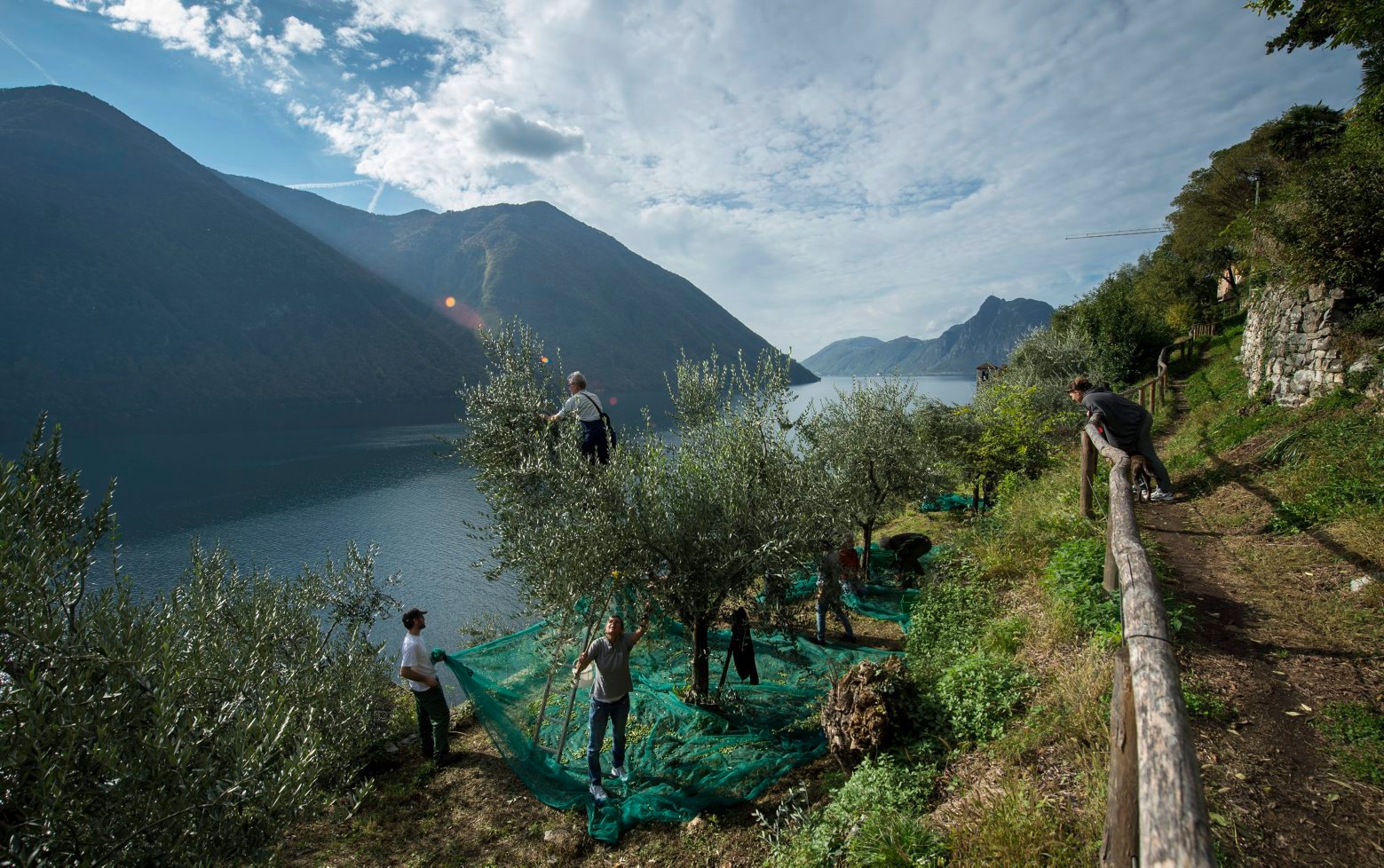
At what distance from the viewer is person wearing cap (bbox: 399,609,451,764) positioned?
31.5ft

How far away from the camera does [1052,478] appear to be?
15.6m

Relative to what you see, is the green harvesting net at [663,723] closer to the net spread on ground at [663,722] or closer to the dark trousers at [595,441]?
the net spread on ground at [663,722]

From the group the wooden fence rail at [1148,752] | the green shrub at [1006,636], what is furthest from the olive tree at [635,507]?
the wooden fence rail at [1148,752]

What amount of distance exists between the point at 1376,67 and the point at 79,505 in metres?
32.8

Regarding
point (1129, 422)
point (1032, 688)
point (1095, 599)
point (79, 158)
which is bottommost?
point (1032, 688)

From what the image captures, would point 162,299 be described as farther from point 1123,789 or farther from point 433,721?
point 1123,789

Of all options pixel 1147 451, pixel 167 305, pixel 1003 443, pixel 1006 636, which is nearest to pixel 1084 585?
pixel 1006 636

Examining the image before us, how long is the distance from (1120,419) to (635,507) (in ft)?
26.0

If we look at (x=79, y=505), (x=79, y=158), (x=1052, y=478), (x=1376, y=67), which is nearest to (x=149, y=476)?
(x=79, y=505)

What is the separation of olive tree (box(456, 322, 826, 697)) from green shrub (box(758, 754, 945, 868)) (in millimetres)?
3341

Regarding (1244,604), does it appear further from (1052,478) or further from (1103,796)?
(1052,478)

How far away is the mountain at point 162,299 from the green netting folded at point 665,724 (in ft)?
377

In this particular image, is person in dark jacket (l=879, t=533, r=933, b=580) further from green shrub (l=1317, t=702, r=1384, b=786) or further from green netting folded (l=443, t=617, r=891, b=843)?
green shrub (l=1317, t=702, r=1384, b=786)

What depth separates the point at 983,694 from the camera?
22.1 ft
